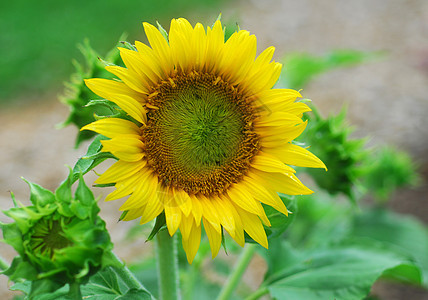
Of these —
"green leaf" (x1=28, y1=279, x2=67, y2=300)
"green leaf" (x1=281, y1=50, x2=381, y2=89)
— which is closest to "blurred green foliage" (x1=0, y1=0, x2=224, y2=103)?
"green leaf" (x1=281, y1=50, x2=381, y2=89)

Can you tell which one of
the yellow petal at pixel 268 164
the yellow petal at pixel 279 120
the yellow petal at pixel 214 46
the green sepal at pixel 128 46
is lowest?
the yellow petal at pixel 268 164

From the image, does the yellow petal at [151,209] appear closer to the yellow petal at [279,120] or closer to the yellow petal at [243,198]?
the yellow petal at [243,198]

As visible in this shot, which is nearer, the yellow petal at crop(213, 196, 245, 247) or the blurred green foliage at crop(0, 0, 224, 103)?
the yellow petal at crop(213, 196, 245, 247)

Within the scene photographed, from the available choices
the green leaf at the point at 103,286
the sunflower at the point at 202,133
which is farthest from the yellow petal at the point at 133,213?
the green leaf at the point at 103,286

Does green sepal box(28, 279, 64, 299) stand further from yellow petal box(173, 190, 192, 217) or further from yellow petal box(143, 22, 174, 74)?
yellow petal box(143, 22, 174, 74)

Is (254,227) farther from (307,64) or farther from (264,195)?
(307,64)

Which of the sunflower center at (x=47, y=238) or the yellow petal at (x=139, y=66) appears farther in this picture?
the yellow petal at (x=139, y=66)

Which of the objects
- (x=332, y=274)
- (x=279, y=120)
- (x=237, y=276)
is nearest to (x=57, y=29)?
(x=237, y=276)
